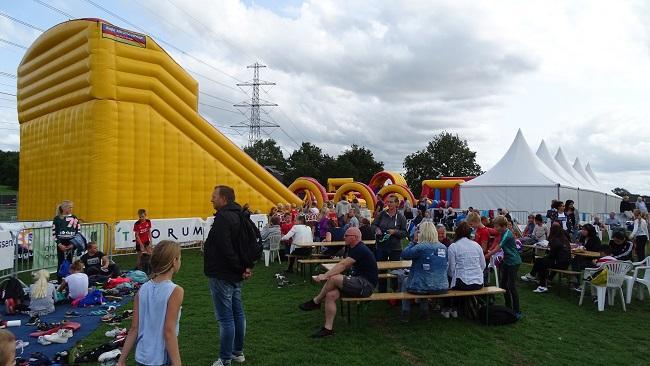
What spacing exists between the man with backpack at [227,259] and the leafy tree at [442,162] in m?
61.3

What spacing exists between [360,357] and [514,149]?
61.5 feet

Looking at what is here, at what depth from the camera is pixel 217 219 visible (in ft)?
14.9

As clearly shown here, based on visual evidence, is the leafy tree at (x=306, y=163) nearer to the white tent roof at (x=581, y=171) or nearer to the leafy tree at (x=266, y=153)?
the leafy tree at (x=266, y=153)

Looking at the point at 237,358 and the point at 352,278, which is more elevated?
the point at 352,278

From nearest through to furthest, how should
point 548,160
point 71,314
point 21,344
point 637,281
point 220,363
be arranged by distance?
point 220,363 → point 21,344 → point 71,314 → point 637,281 → point 548,160

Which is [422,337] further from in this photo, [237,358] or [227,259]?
[227,259]

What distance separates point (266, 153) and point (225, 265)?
265 ft

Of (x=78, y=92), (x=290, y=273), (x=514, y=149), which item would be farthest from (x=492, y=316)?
(x=514, y=149)

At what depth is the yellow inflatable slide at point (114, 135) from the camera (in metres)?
13.5

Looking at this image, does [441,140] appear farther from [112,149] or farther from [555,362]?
[555,362]

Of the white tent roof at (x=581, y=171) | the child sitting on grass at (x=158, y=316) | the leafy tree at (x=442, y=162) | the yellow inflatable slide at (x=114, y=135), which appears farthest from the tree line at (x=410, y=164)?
the child sitting on grass at (x=158, y=316)

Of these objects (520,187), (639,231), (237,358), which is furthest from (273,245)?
(520,187)

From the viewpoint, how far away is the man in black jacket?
454cm

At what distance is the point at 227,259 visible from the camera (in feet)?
14.8
